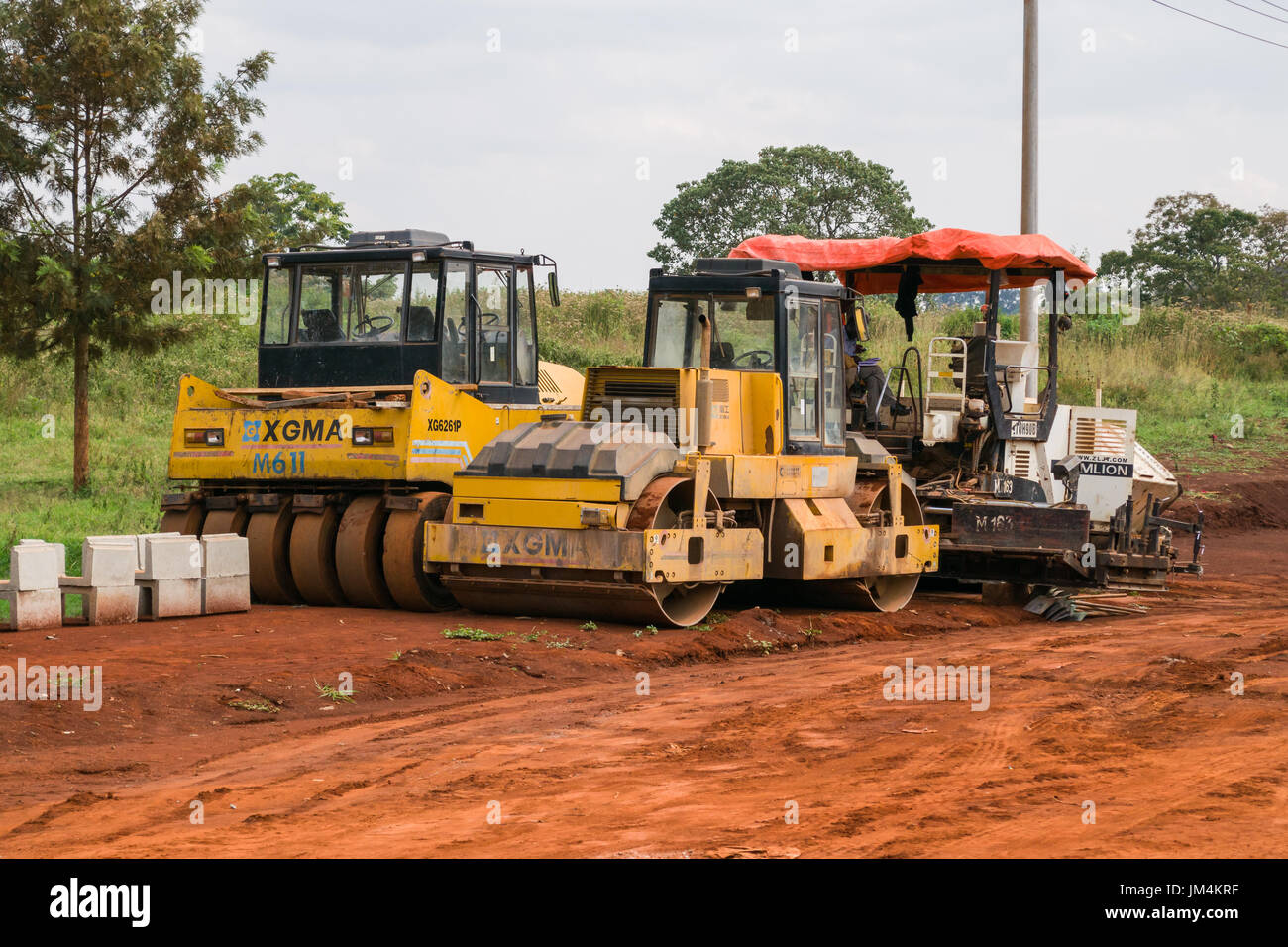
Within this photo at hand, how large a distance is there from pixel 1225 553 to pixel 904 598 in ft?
30.3

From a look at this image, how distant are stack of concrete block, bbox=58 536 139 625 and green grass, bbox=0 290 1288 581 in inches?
180

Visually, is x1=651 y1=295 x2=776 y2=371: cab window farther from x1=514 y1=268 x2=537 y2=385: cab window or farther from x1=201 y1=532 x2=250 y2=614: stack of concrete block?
x1=201 y1=532 x2=250 y2=614: stack of concrete block

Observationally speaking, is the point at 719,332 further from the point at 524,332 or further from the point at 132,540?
the point at 132,540

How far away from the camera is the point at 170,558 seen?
14.3 m

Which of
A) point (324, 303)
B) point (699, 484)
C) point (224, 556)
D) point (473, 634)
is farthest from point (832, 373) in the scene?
point (224, 556)

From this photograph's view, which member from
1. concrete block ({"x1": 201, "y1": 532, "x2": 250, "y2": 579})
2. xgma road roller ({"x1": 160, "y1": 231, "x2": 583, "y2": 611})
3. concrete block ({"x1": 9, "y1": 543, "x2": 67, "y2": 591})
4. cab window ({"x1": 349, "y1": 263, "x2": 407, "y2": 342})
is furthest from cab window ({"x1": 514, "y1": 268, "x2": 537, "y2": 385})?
concrete block ({"x1": 9, "y1": 543, "x2": 67, "y2": 591})

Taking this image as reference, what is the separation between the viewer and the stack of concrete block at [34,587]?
13281mm

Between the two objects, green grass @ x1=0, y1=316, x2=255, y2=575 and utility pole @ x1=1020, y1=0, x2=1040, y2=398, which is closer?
green grass @ x1=0, y1=316, x2=255, y2=575

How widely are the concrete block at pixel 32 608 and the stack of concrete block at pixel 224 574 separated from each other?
4.62ft

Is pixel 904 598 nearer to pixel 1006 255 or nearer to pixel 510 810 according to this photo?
pixel 1006 255

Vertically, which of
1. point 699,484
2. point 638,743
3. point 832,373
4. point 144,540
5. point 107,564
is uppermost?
point 832,373

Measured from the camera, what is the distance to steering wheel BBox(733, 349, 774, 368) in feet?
50.4

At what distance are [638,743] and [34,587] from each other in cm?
652

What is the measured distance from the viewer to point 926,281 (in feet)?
62.9
